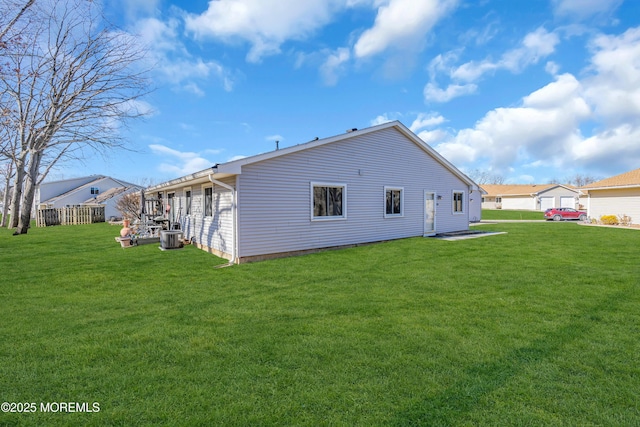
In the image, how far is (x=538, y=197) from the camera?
42.0 meters

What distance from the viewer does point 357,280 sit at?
6.55 m

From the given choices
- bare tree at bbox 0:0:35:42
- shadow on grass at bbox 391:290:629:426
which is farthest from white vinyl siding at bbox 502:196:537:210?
bare tree at bbox 0:0:35:42

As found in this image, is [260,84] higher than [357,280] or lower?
higher

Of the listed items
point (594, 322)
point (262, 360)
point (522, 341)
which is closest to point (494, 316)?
point (522, 341)

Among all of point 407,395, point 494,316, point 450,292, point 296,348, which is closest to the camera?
point 407,395

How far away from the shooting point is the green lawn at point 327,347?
2383mm

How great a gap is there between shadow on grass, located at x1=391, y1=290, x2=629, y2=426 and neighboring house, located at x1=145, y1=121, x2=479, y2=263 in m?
6.71

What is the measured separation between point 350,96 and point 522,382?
15.8 metres

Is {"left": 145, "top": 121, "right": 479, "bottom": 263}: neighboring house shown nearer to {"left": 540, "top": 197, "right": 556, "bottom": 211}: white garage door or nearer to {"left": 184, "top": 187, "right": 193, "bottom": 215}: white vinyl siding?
{"left": 184, "top": 187, "right": 193, "bottom": 215}: white vinyl siding

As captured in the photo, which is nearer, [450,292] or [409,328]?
[409,328]

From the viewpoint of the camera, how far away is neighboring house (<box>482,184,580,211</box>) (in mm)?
40594

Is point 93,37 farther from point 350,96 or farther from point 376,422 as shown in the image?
point 376,422

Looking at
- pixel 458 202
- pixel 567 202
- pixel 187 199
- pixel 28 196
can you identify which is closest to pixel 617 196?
pixel 458 202

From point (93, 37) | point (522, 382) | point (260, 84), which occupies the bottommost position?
point (522, 382)
